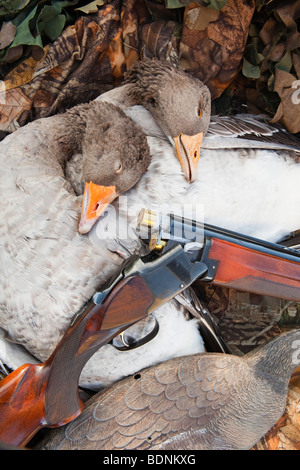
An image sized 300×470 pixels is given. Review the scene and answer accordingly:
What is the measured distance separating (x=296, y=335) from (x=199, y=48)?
1.19m

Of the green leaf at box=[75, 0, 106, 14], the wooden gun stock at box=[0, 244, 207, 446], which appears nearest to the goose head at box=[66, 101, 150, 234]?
the wooden gun stock at box=[0, 244, 207, 446]

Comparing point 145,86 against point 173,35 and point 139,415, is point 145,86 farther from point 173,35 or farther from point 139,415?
point 139,415

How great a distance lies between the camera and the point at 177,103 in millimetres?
1512

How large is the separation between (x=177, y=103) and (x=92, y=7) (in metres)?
0.55

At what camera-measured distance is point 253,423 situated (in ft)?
4.61

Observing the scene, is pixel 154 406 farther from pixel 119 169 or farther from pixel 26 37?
pixel 26 37

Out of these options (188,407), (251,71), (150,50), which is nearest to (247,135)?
(251,71)

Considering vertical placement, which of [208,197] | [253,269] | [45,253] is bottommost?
[253,269]

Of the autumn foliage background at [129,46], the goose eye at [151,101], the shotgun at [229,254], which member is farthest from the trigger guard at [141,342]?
the autumn foliage background at [129,46]

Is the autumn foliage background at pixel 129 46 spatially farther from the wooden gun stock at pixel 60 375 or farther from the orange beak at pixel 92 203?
the wooden gun stock at pixel 60 375

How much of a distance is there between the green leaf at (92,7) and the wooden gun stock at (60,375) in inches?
43.7

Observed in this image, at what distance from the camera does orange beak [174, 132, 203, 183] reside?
147 centimetres

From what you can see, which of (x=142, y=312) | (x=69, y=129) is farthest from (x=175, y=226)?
(x=69, y=129)

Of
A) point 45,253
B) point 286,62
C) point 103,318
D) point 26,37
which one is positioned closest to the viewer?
point 103,318
